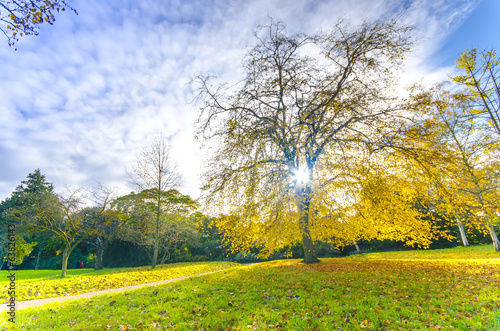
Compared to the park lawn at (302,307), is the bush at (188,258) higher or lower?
lower

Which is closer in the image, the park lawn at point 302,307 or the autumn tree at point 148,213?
the park lawn at point 302,307

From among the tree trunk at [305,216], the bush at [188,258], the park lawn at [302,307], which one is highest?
the tree trunk at [305,216]

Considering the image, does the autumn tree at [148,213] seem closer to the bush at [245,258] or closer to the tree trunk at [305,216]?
the bush at [245,258]

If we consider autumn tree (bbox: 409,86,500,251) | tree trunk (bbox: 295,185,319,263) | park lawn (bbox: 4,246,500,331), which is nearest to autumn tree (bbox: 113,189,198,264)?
tree trunk (bbox: 295,185,319,263)

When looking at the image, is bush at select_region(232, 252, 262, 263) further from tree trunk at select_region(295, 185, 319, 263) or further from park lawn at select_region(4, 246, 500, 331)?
park lawn at select_region(4, 246, 500, 331)

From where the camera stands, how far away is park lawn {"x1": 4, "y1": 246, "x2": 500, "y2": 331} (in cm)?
423

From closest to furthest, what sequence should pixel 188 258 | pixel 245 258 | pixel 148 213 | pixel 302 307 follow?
1. pixel 302 307
2. pixel 148 213
3. pixel 245 258
4. pixel 188 258

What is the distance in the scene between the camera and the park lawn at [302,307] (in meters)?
4.23

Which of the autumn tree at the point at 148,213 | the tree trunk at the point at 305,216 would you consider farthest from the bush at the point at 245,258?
the tree trunk at the point at 305,216

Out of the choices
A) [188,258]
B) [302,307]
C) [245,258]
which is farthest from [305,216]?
[188,258]

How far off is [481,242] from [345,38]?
95.4 feet

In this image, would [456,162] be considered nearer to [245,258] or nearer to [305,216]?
[305,216]

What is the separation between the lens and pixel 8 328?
412cm

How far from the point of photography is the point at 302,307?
199 inches
